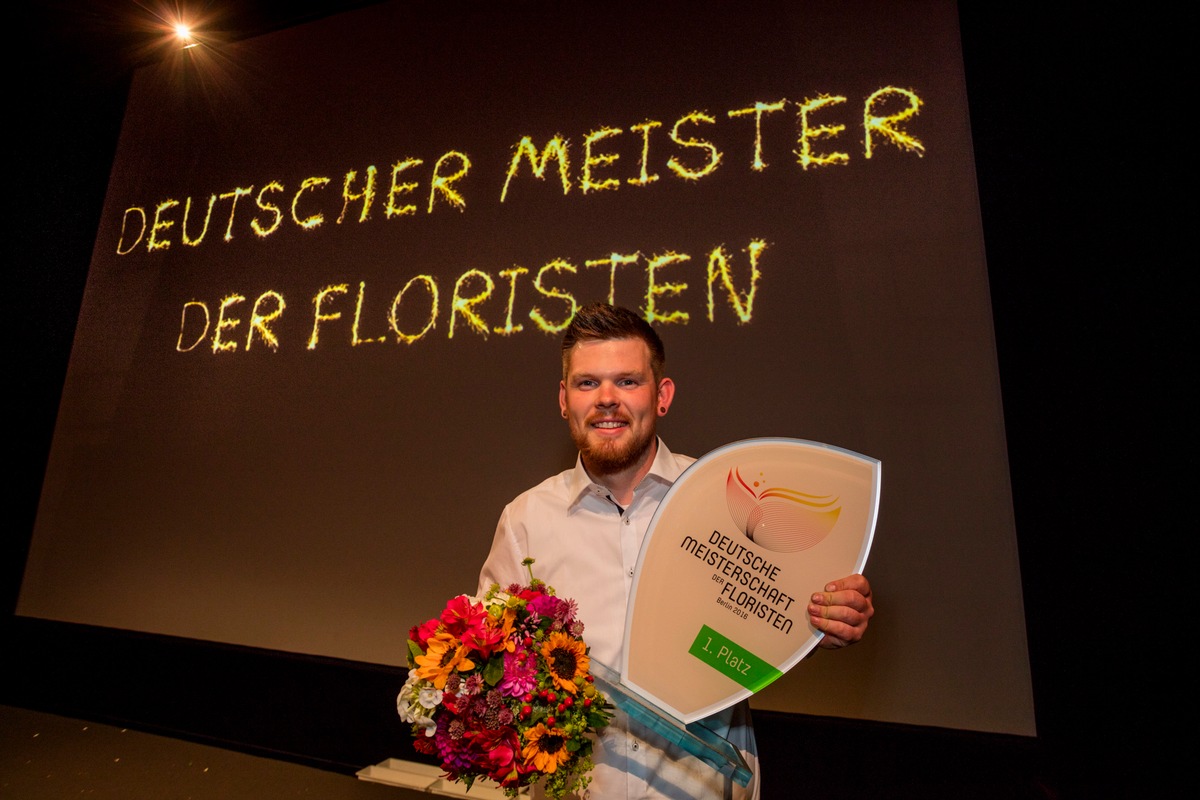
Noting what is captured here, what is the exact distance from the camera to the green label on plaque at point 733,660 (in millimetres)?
1062

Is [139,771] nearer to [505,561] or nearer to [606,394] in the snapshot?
[505,561]

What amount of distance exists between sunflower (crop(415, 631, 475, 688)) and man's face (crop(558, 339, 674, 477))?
1.56ft

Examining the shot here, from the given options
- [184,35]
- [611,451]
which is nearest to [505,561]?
[611,451]

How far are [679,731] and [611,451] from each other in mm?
515

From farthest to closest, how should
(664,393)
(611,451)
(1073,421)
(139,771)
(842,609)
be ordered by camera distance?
Result: (139,771) → (1073,421) → (664,393) → (611,451) → (842,609)

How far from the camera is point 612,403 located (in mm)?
1308

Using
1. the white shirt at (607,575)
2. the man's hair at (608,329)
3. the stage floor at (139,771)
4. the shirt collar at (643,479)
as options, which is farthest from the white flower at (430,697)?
the stage floor at (139,771)

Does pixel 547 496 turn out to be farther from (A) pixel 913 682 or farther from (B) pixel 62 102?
(B) pixel 62 102

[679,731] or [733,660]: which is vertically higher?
[733,660]

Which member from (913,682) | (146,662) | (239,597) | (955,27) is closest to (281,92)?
(239,597)

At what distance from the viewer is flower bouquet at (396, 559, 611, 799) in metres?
0.92

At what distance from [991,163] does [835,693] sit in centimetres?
161

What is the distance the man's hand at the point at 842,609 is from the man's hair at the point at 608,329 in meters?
0.54

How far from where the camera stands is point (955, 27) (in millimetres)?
2104
